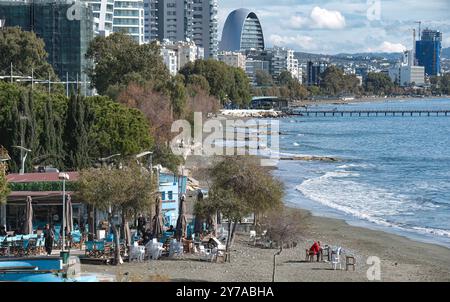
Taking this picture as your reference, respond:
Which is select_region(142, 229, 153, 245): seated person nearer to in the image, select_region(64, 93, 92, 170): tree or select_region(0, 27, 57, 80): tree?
select_region(64, 93, 92, 170): tree

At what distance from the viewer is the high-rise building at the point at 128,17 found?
115469 millimetres

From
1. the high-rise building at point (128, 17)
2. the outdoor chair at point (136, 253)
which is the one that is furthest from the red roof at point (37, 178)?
the high-rise building at point (128, 17)

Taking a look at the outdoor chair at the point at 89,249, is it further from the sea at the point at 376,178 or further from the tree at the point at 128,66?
the tree at the point at 128,66

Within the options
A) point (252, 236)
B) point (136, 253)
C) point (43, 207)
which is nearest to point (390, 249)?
point (252, 236)

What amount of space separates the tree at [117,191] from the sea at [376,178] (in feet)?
43.8

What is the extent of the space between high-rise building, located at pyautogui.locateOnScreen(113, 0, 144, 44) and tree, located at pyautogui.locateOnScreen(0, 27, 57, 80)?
49.4 metres

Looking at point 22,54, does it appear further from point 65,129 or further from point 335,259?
point 335,259

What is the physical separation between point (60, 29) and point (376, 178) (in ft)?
120

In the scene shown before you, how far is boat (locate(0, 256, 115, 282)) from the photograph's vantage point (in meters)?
10.6

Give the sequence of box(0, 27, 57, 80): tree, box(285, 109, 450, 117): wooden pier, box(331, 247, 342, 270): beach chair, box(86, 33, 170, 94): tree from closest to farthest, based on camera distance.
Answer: box(331, 247, 342, 270): beach chair < box(86, 33, 170, 94): tree < box(0, 27, 57, 80): tree < box(285, 109, 450, 117): wooden pier

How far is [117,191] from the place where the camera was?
19.3 metres

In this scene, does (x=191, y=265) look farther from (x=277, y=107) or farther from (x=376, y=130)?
(x=277, y=107)

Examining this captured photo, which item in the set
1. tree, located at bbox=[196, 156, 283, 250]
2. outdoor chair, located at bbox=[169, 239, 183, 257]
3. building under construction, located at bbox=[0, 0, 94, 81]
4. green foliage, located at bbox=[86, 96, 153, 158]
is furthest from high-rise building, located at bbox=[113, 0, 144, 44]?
outdoor chair, located at bbox=[169, 239, 183, 257]
